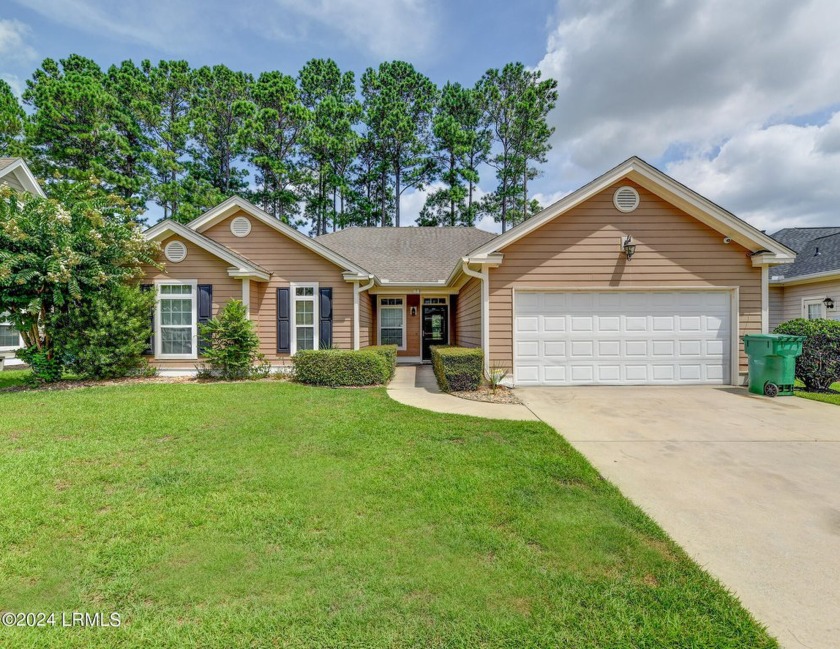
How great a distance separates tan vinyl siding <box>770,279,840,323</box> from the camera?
1110cm

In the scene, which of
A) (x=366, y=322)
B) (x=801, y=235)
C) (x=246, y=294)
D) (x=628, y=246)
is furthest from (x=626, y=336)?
(x=801, y=235)

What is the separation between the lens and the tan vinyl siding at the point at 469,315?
9172 mm

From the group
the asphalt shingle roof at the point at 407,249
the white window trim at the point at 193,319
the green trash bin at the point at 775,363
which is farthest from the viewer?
the asphalt shingle roof at the point at 407,249

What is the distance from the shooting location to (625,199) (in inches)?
324

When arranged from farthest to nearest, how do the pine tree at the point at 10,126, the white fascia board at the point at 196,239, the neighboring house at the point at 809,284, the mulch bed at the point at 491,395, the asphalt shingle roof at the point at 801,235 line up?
the pine tree at the point at 10,126, the asphalt shingle roof at the point at 801,235, the neighboring house at the point at 809,284, the white fascia board at the point at 196,239, the mulch bed at the point at 491,395

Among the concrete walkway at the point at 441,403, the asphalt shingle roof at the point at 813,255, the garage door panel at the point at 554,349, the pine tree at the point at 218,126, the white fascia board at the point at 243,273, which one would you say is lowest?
the concrete walkway at the point at 441,403

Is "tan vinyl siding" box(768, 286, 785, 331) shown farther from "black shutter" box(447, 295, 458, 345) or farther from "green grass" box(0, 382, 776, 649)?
"green grass" box(0, 382, 776, 649)

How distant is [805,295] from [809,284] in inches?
15.0

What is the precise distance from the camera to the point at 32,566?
2250 millimetres

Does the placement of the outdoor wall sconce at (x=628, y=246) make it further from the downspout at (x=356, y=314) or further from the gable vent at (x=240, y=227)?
the gable vent at (x=240, y=227)

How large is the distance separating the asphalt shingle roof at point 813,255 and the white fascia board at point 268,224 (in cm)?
1445

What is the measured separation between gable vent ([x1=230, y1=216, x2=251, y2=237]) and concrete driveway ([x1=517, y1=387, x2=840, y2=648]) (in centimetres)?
885

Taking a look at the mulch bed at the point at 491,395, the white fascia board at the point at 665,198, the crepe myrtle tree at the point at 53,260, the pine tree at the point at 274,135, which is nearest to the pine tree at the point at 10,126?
the pine tree at the point at 274,135

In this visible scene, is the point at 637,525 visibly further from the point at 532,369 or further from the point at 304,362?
the point at 304,362
